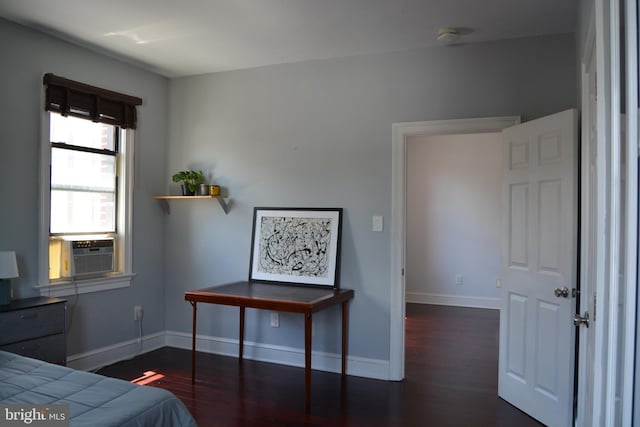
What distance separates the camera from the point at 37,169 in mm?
3531

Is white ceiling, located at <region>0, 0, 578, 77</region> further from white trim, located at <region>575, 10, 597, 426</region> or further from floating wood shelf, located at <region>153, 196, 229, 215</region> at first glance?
floating wood shelf, located at <region>153, 196, 229, 215</region>

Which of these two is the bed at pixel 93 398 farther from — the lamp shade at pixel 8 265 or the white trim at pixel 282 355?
the white trim at pixel 282 355

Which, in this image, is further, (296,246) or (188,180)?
(188,180)

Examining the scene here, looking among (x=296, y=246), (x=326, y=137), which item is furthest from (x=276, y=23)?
(x=296, y=246)

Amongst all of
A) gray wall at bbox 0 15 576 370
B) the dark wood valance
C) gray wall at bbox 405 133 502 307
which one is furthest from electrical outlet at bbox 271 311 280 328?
gray wall at bbox 405 133 502 307

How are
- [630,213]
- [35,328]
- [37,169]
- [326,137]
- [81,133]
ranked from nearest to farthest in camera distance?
[630,213]
[35,328]
[37,169]
[81,133]
[326,137]

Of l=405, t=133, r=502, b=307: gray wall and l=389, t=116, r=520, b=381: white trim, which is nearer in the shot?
l=389, t=116, r=520, b=381: white trim

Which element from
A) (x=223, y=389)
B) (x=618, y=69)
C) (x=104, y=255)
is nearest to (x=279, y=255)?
(x=223, y=389)

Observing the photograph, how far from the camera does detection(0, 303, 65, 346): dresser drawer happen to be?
2996mm

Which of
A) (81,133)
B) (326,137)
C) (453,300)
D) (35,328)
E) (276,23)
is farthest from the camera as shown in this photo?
Answer: (453,300)

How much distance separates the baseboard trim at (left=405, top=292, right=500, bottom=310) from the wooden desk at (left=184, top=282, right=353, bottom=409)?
11.1ft

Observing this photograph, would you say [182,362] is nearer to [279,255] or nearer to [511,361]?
[279,255]

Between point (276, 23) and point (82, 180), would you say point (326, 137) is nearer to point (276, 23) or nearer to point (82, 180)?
point (276, 23)

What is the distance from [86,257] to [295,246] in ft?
5.67
